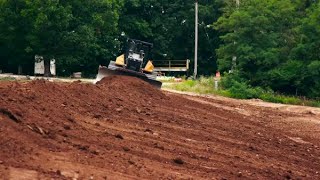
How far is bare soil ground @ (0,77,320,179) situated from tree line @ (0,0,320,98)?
15645 mm

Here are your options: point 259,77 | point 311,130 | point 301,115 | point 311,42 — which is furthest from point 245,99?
point 311,130

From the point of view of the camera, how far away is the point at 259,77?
38875 mm

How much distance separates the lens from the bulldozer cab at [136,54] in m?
29.3

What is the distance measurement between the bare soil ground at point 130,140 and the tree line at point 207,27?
51.3 ft

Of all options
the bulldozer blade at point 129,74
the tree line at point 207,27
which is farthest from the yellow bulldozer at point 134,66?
the tree line at point 207,27

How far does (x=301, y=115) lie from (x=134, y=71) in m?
7.67

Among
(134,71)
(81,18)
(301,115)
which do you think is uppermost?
(81,18)

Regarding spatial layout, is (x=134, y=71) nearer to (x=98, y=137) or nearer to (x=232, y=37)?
(x=232, y=37)

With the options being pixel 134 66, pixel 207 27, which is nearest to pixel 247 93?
pixel 134 66

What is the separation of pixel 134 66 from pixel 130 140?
1669 centimetres

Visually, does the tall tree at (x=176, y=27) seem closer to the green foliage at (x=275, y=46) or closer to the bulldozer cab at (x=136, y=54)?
the green foliage at (x=275, y=46)

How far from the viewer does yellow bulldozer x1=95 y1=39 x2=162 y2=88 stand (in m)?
28.1

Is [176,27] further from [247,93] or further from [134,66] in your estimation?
[134,66]

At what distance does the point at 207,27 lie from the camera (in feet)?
219
